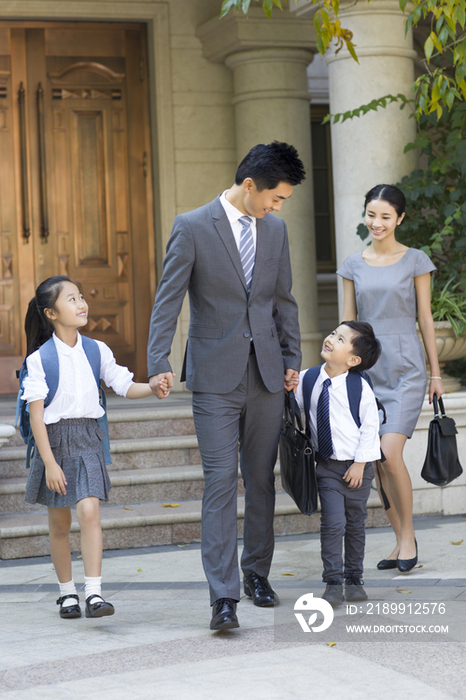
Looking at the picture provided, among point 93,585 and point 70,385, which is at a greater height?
point 70,385

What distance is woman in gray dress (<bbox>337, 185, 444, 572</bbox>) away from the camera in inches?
173

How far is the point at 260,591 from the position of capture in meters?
3.81

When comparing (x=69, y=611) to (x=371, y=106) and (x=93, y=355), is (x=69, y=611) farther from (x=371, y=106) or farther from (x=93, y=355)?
(x=371, y=106)

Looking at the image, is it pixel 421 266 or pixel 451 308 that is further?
pixel 451 308

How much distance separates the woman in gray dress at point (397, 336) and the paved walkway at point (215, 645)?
30 cm

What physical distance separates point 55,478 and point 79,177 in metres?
4.84

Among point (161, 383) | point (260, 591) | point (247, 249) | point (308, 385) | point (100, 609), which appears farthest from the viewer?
point (308, 385)

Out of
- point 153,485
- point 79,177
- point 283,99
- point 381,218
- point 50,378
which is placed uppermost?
point 283,99

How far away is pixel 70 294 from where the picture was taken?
3.76m

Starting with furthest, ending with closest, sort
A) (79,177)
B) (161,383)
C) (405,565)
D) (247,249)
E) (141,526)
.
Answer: (79,177)
(141,526)
(405,565)
(247,249)
(161,383)

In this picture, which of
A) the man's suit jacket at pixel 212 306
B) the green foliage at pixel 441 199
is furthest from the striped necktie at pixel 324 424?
the green foliage at pixel 441 199

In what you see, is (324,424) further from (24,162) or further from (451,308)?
(24,162)

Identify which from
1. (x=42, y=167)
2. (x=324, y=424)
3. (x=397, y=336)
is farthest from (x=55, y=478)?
(x=42, y=167)

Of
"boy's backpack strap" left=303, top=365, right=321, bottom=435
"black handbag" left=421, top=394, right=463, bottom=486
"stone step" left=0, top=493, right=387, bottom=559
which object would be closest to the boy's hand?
"boy's backpack strap" left=303, top=365, right=321, bottom=435
